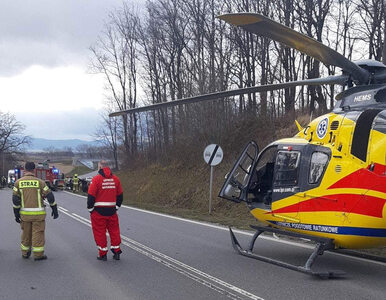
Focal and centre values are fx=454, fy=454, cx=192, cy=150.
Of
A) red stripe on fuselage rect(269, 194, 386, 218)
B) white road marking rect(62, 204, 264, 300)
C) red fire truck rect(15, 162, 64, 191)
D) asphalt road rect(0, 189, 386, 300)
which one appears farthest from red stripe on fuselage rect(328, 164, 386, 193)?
red fire truck rect(15, 162, 64, 191)

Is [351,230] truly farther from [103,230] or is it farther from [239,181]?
[103,230]

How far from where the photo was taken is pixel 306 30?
2695 cm

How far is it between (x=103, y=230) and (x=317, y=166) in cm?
401

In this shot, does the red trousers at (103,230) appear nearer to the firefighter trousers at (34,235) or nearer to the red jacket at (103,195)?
the red jacket at (103,195)

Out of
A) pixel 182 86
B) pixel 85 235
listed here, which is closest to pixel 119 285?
pixel 85 235

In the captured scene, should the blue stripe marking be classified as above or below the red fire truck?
above

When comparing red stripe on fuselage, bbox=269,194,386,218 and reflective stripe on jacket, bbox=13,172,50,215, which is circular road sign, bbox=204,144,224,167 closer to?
reflective stripe on jacket, bbox=13,172,50,215

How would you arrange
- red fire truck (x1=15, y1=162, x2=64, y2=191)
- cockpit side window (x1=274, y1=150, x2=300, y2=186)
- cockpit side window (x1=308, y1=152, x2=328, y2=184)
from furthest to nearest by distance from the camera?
1. red fire truck (x1=15, y1=162, x2=64, y2=191)
2. cockpit side window (x1=274, y1=150, x2=300, y2=186)
3. cockpit side window (x1=308, y1=152, x2=328, y2=184)

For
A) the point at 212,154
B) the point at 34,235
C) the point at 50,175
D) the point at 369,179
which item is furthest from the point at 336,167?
the point at 50,175

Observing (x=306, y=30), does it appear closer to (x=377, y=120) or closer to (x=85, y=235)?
(x=85, y=235)

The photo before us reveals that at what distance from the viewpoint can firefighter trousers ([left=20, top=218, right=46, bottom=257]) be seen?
27.5ft

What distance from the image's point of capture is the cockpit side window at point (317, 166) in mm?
7035

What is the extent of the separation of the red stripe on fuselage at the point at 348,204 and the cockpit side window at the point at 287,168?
56 centimetres

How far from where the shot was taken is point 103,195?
843 cm
